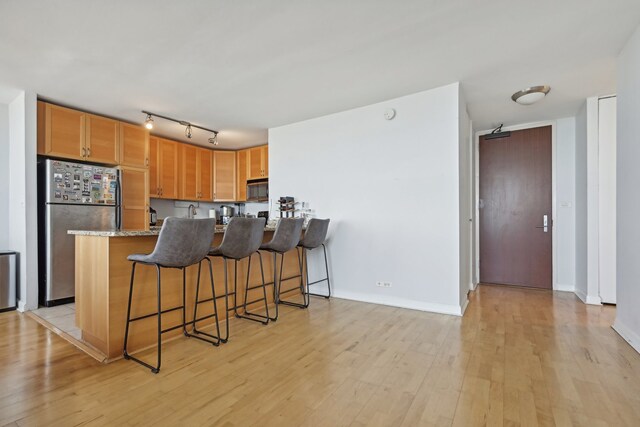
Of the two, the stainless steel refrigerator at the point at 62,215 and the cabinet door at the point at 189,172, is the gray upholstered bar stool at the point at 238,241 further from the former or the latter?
the cabinet door at the point at 189,172

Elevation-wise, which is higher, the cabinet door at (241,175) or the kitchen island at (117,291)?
the cabinet door at (241,175)

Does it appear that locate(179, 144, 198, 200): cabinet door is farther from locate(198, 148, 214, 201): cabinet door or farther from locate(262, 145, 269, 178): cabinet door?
locate(262, 145, 269, 178): cabinet door

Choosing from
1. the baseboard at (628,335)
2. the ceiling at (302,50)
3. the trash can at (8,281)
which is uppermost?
the ceiling at (302,50)

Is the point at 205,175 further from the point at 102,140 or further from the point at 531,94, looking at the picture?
the point at 531,94

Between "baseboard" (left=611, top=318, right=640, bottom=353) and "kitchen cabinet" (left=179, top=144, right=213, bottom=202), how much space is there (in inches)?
222

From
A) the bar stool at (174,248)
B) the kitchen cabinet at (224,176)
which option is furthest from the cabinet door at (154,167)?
the bar stool at (174,248)

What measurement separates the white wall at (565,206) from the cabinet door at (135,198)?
19.0 ft

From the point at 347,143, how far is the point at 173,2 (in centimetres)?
238

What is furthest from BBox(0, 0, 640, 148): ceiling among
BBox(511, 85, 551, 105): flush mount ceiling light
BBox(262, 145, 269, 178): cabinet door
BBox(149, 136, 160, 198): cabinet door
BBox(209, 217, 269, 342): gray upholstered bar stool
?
BBox(262, 145, 269, 178): cabinet door

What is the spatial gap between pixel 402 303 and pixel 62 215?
13.1 feet

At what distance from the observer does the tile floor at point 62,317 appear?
8.93 ft

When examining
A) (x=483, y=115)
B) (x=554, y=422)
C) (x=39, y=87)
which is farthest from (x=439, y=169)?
(x=39, y=87)

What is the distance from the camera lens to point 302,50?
100 inches

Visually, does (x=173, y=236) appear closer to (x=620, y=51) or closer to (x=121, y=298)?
(x=121, y=298)
